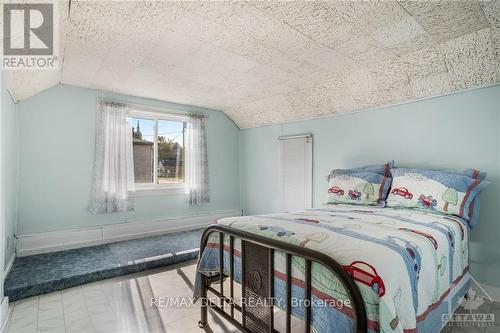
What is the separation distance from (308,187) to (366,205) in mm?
1317

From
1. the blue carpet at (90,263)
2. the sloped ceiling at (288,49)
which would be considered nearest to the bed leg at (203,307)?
the blue carpet at (90,263)

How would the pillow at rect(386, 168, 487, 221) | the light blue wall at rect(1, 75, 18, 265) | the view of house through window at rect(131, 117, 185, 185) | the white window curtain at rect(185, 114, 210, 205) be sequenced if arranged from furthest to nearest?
the white window curtain at rect(185, 114, 210, 205) < the view of house through window at rect(131, 117, 185, 185) < the light blue wall at rect(1, 75, 18, 265) < the pillow at rect(386, 168, 487, 221)

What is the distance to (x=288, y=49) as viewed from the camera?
2371mm

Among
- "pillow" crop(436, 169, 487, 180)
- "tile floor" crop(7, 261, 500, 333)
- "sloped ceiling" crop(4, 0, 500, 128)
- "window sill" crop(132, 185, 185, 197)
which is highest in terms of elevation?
"sloped ceiling" crop(4, 0, 500, 128)

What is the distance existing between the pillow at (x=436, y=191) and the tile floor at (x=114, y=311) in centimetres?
90

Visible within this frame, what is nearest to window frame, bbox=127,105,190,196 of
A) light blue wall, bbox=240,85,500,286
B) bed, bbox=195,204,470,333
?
light blue wall, bbox=240,85,500,286

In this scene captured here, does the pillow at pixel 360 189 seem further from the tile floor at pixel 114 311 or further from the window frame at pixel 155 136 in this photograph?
the window frame at pixel 155 136

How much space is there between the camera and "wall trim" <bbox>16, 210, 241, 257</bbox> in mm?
3033

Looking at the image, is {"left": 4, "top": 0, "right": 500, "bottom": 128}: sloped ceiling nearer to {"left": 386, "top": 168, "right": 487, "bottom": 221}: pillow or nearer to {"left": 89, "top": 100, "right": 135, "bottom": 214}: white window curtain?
{"left": 89, "top": 100, "right": 135, "bottom": 214}: white window curtain

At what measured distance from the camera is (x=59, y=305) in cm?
215

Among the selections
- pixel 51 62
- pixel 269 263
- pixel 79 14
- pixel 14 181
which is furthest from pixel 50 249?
pixel 269 263

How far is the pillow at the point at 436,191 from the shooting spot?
2135 millimetres

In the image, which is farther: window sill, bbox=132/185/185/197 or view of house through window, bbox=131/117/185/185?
view of house through window, bbox=131/117/185/185

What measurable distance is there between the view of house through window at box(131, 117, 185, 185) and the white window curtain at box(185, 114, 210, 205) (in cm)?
13
